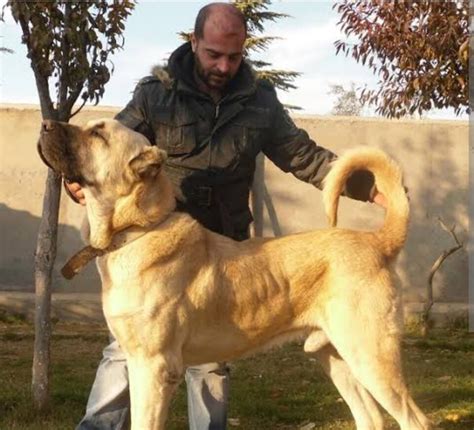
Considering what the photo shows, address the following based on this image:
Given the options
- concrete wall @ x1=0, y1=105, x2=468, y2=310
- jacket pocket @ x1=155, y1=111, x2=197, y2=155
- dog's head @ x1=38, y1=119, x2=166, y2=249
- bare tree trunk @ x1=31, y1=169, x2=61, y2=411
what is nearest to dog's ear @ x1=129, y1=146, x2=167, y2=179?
dog's head @ x1=38, y1=119, x2=166, y2=249

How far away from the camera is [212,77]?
15.4 ft

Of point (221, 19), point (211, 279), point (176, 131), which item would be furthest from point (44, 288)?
point (221, 19)

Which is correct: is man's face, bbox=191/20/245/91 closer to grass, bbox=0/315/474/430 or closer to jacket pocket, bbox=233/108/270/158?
jacket pocket, bbox=233/108/270/158

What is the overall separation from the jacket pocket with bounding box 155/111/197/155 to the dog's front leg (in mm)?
1180

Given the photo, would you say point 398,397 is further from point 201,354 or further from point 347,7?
point 347,7

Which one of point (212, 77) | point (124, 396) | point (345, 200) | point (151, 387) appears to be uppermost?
point (212, 77)

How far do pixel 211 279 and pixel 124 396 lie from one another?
95 centimetres

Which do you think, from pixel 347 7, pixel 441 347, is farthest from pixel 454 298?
pixel 347 7

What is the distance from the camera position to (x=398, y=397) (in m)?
4.34

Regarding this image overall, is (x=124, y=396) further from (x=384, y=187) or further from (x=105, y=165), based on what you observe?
(x=384, y=187)

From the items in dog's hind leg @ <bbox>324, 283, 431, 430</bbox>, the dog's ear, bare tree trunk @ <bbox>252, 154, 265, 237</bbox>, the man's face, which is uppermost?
the man's face

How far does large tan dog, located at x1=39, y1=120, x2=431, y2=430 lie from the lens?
4.05 meters

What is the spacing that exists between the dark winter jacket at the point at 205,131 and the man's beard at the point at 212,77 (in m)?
0.05

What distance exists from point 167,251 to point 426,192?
7057 mm
